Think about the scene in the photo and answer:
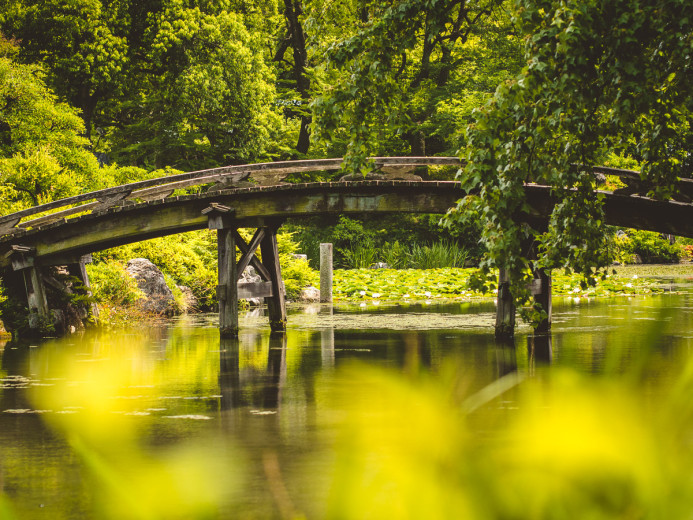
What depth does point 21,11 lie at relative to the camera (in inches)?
1134

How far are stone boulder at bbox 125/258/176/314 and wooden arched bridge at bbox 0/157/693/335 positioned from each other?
8.40 feet

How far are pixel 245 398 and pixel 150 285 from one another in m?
10.1

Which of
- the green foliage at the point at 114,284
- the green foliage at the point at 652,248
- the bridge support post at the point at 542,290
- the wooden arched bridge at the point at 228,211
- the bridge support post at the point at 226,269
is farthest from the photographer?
the green foliage at the point at 652,248

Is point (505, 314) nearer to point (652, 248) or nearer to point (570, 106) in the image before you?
point (570, 106)

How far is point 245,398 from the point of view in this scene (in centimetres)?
799

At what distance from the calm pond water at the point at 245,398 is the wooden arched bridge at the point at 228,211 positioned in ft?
3.62

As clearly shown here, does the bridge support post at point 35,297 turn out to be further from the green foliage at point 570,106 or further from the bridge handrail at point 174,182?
the green foliage at point 570,106

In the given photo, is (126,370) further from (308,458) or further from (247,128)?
Result: (247,128)

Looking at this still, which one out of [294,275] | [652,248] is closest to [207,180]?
[294,275]

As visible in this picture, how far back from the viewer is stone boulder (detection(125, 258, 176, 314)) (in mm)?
17156

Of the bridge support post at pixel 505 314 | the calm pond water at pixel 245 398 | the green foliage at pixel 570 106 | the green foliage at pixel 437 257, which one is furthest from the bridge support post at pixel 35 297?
the green foliage at pixel 437 257

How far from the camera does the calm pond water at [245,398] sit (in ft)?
14.1

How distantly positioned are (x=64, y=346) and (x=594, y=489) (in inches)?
407

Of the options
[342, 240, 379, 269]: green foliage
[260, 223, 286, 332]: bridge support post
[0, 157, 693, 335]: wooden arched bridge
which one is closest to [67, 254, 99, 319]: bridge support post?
[0, 157, 693, 335]: wooden arched bridge
